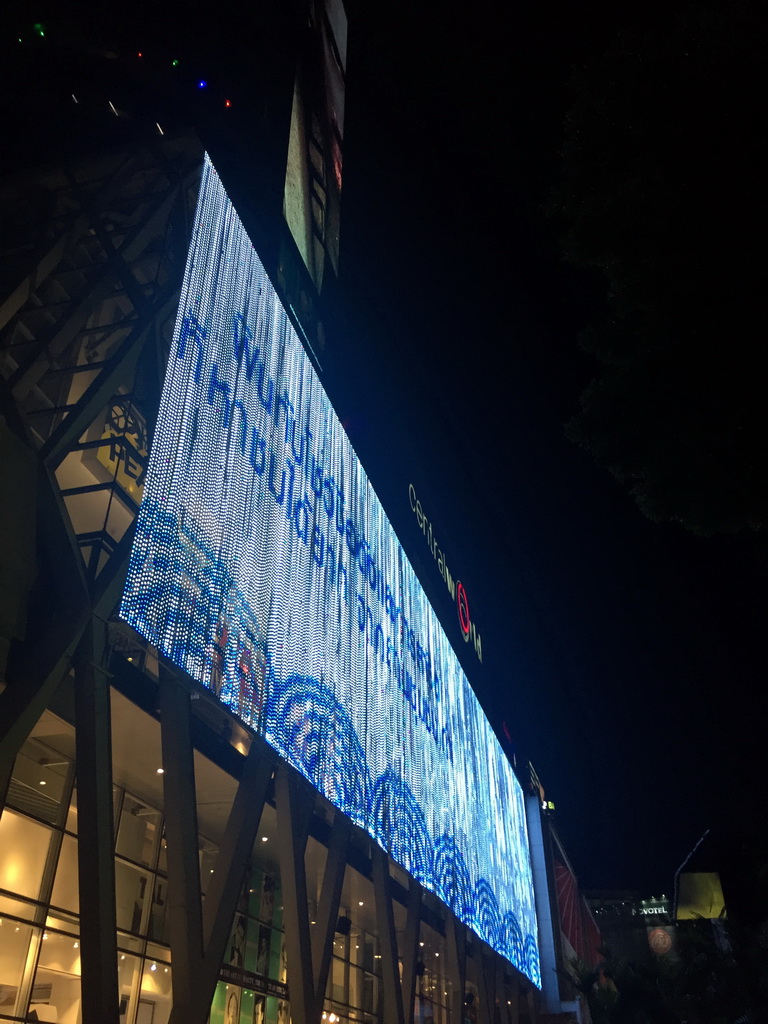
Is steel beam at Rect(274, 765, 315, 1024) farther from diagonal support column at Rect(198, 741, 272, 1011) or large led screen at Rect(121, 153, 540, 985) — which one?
diagonal support column at Rect(198, 741, 272, 1011)

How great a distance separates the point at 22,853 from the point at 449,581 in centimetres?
2084

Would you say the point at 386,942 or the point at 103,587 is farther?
the point at 386,942

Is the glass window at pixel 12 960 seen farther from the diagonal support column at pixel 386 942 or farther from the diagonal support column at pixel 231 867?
the diagonal support column at pixel 386 942

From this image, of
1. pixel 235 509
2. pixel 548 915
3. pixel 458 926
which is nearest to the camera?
pixel 235 509

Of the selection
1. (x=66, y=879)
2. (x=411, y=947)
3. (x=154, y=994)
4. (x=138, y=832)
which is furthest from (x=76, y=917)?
(x=411, y=947)

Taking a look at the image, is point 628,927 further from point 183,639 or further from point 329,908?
point 183,639

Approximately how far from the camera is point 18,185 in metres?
9.91

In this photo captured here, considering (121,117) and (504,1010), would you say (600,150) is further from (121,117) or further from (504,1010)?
(504,1010)

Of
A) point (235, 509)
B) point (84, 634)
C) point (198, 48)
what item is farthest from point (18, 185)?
point (84, 634)

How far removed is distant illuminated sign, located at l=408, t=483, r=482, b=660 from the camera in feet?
82.5

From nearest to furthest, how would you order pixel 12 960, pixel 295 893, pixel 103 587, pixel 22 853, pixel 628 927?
1. pixel 103 587
2. pixel 295 893
3. pixel 12 960
4. pixel 22 853
5. pixel 628 927

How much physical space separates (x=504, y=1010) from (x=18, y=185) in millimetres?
32134

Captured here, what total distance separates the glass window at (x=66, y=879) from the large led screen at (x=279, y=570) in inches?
197

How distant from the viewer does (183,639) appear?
7297 mm
